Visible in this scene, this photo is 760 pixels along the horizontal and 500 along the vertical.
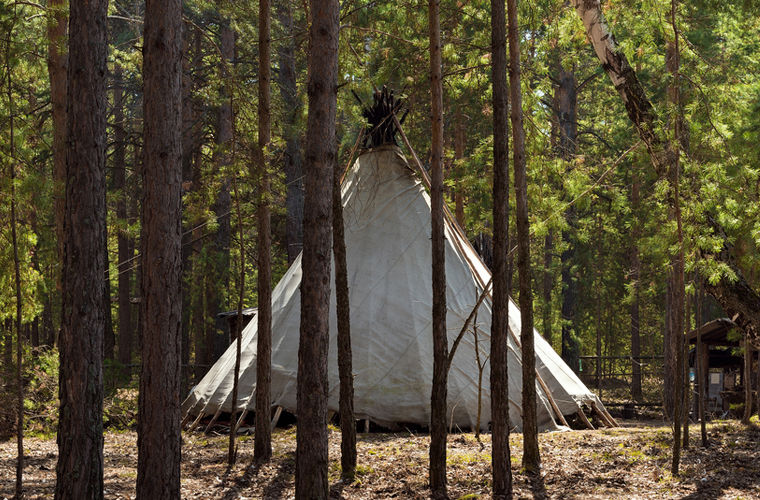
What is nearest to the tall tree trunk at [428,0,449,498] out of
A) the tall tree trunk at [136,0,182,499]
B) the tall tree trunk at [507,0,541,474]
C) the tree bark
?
the tall tree trunk at [507,0,541,474]

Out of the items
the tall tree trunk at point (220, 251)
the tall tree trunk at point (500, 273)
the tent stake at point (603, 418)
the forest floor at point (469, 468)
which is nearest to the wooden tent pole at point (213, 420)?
the forest floor at point (469, 468)

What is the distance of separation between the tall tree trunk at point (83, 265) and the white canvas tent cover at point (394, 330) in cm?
513

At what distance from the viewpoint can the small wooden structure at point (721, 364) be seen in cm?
1845

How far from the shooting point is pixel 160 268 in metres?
7.18

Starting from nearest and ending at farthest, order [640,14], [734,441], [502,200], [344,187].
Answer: [502,200]
[640,14]
[734,441]
[344,187]

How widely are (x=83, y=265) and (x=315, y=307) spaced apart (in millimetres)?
2273

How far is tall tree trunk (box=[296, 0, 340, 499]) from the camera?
7105 millimetres

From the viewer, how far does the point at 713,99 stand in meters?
9.96

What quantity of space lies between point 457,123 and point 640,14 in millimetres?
9368

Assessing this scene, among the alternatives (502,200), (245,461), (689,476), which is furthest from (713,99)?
(245,461)

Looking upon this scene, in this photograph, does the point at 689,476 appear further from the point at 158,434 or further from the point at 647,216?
the point at 647,216

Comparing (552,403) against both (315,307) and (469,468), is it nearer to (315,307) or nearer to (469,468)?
(469,468)

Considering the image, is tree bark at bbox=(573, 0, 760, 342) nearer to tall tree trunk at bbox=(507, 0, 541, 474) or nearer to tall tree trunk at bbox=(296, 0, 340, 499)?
tall tree trunk at bbox=(507, 0, 541, 474)

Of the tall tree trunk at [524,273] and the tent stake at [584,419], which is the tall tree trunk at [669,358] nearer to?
the tent stake at [584,419]
